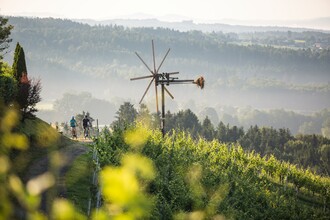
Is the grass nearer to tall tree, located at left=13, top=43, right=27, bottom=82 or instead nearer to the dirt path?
the dirt path

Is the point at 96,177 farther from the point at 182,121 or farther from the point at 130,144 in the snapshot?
the point at 182,121

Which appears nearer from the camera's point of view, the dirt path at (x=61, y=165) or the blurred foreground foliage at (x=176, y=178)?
the dirt path at (x=61, y=165)

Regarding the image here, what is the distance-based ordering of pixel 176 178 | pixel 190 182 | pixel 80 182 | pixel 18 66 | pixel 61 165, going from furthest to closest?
pixel 18 66, pixel 190 182, pixel 176 178, pixel 61 165, pixel 80 182

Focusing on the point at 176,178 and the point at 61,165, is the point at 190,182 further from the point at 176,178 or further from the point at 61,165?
the point at 61,165

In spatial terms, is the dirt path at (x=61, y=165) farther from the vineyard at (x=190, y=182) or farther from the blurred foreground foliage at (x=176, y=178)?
the vineyard at (x=190, y=182)

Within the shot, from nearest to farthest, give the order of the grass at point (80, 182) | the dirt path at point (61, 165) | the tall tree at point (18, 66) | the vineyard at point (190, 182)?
1. the grass at point (80, 182)
2. the dirt path at point (61, 165)
3. the vineyard at point (190, 182)
4. the tall tree at point (18, 66)

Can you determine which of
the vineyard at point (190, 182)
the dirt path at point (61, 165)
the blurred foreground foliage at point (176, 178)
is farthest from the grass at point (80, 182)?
the vineyard at point (190, 182)

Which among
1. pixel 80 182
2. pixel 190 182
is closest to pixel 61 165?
pixel 80 182

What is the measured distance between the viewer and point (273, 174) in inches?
1805

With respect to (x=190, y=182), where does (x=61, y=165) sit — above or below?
above

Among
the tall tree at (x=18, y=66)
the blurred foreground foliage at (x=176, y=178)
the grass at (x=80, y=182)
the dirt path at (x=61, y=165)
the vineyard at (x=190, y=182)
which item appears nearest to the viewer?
the grass at (x=80, y=182)

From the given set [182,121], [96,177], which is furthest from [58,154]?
[182,121]

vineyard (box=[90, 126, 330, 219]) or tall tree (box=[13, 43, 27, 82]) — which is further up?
tall tree (box=[13, 43, 27, 82])

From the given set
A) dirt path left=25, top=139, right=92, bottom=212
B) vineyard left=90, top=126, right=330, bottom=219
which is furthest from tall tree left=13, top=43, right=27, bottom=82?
vineyard left=90, top=126, right=330, bottom=219
